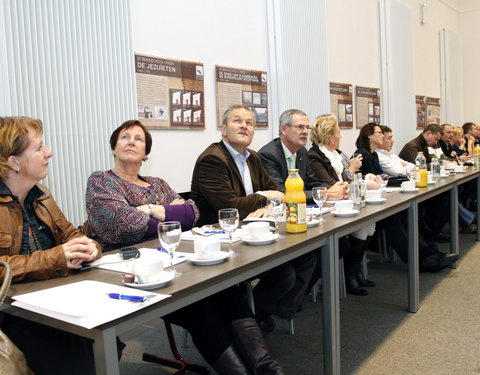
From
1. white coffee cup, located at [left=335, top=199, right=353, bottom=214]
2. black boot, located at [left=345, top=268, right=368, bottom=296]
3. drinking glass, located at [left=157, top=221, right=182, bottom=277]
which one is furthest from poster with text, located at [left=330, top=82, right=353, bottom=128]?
drinking glass, located at [left=157, top=221, right=182, bottom=277]

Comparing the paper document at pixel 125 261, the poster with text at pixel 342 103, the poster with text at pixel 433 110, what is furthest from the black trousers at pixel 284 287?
the poster with text at pixel 433 110

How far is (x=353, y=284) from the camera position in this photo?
10.8 ft

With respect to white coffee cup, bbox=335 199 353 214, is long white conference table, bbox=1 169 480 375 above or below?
below

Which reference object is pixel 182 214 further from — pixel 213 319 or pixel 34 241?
Result: pixel 34 241

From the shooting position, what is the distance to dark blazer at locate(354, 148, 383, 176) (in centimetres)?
447

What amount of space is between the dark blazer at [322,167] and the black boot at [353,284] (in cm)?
68

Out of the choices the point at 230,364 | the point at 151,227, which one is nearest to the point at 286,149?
the point at 151,227

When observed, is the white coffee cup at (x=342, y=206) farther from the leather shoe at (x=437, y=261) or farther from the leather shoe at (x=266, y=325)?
the leather shoe at (x=437, y=261)

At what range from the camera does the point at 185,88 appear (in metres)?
3.92

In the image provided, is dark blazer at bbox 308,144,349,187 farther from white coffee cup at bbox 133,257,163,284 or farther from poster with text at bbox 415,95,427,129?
poster with text at bbox 415,95,427,129

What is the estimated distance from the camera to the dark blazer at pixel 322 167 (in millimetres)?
3527

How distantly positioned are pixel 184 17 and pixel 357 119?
3454 mm

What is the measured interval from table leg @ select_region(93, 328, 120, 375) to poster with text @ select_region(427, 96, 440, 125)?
29.2ft

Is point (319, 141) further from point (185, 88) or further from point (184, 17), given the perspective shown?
point (184, 17)
